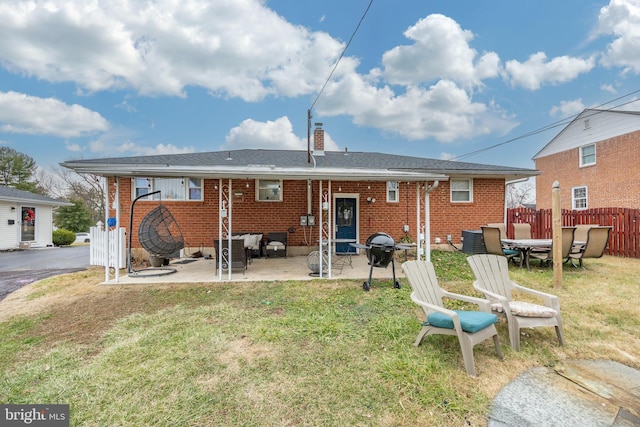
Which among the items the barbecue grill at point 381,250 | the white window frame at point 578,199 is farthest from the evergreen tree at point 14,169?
the white window frame at point 578,199

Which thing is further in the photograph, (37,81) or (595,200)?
(595,200)

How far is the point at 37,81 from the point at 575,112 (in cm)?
2999

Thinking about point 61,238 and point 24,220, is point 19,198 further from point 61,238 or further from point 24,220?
point 61,238

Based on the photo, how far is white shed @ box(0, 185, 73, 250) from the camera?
49.2 feet

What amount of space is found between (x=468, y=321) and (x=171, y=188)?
33.1 feet

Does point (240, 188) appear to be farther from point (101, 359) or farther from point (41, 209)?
point (41, 209)

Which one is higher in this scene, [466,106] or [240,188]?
[466,106]

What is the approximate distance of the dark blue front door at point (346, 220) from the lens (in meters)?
10.7

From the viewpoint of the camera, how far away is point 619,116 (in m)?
14.7

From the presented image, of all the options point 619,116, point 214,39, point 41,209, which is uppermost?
point 214,39

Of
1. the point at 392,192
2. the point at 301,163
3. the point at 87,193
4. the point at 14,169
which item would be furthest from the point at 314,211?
the point at 14,169

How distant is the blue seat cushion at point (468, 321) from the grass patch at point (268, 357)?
0.39m

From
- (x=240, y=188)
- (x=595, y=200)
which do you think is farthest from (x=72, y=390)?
(x=595, y=200)

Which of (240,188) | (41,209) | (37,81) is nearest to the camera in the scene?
(240,188)
